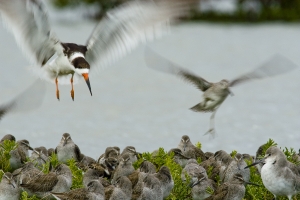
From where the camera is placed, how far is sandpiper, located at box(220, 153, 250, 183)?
11948mm

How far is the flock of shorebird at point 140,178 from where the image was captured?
35.7 feet

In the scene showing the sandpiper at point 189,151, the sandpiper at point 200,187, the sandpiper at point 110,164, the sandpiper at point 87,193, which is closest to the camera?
the sandpiper at point 87,193

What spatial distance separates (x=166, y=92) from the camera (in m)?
27.7

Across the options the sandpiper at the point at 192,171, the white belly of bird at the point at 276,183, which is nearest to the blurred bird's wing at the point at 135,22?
the sandpiper at the point at 192,171

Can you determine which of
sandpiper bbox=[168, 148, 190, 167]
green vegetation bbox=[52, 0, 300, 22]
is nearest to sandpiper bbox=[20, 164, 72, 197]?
sandpiper bbox=[168, 148, 190, 167]

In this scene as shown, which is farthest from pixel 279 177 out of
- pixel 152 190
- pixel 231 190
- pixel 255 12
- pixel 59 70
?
pixel 255 12

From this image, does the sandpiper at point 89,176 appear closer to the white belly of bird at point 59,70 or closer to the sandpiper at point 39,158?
the sandpiper at point 39,158

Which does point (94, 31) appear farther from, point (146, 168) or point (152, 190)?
point (152, 190)

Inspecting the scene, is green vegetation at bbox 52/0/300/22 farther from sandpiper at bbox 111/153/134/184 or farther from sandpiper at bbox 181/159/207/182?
sandpiper at bbox 181/159/207/182

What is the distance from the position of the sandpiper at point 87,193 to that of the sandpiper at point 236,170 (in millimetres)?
2230

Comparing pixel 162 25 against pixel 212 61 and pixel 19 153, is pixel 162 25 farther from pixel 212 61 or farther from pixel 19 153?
pixel 212 61

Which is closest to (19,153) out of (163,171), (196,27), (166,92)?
(163,171)

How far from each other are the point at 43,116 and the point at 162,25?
36.8 feet

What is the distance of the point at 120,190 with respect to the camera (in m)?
10.7
